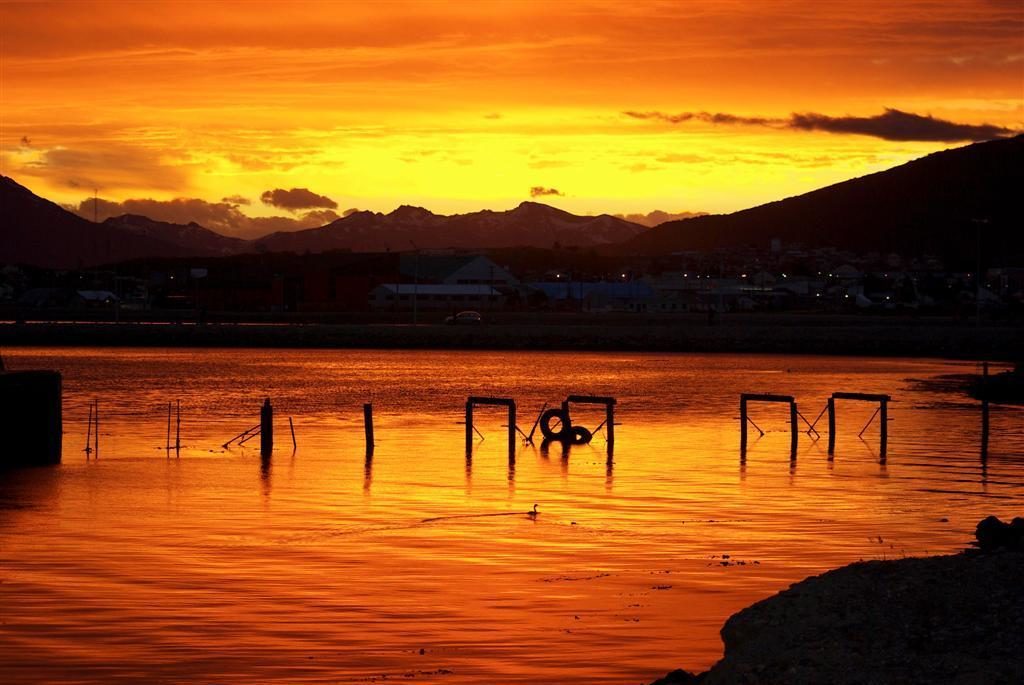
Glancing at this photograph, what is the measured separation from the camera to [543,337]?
139 metres

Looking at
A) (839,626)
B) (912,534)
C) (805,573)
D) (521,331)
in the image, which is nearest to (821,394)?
(912,534)

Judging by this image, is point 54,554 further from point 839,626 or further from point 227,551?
point 839,626

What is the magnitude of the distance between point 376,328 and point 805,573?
412ft

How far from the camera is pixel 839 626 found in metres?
14.9

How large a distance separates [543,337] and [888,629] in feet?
409

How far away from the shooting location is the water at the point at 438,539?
17.4 meters

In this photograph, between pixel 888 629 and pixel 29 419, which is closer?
pixel 888 629

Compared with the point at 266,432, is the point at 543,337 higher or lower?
higher

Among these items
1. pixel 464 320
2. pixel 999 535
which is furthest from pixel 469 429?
pixel 464 320

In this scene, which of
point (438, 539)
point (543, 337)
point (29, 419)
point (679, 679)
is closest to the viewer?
point (679, 679)

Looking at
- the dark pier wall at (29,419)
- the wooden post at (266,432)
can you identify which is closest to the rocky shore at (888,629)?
the dark pier wall at (29,419)

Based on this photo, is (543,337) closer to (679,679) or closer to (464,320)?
(464,320)

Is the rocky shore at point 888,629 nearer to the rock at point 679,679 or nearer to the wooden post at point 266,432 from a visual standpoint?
the rock at point 679,679

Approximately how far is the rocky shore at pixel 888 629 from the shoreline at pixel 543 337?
11185 cm
